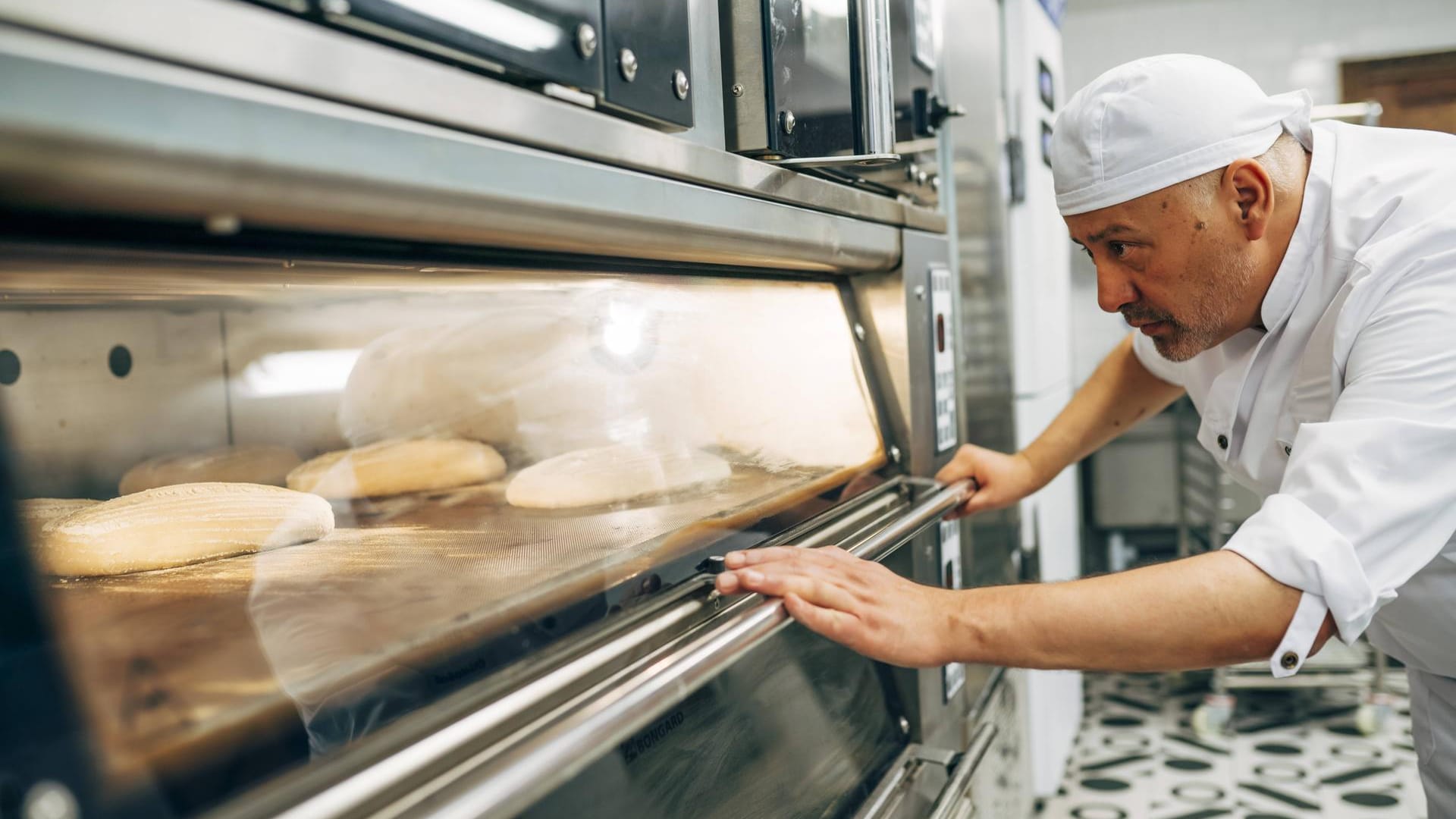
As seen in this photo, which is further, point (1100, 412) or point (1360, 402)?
point (1100, 412)

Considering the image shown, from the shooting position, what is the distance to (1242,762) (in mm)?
3166

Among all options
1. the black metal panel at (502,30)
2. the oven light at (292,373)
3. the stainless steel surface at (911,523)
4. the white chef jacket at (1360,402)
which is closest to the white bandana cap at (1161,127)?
the white chef jacket at (1360,402)

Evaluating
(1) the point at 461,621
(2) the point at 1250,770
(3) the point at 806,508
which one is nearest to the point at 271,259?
(1) the point at 461,621

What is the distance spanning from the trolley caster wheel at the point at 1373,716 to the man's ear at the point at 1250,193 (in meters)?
2.80

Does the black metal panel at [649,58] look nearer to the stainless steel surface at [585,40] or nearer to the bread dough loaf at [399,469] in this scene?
the stainless steel surface at [585,40]

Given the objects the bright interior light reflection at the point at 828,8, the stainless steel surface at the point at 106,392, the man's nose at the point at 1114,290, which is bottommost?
the stainless steel surface at the point at 106,392

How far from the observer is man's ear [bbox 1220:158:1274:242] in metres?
1.20

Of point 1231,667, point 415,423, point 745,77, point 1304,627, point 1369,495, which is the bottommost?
point 1231,667

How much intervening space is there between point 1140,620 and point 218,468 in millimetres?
849

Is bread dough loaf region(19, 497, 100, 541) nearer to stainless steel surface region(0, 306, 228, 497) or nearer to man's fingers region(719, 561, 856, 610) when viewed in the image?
stainless steel surface region(0, 306, 228, 497)

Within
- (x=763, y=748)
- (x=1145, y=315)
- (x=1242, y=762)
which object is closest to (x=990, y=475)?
(x=1145, y=315)

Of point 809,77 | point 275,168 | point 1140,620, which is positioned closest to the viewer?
point 275,168

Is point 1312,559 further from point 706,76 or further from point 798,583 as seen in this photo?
point 706,76

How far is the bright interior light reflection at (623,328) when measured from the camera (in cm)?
99
